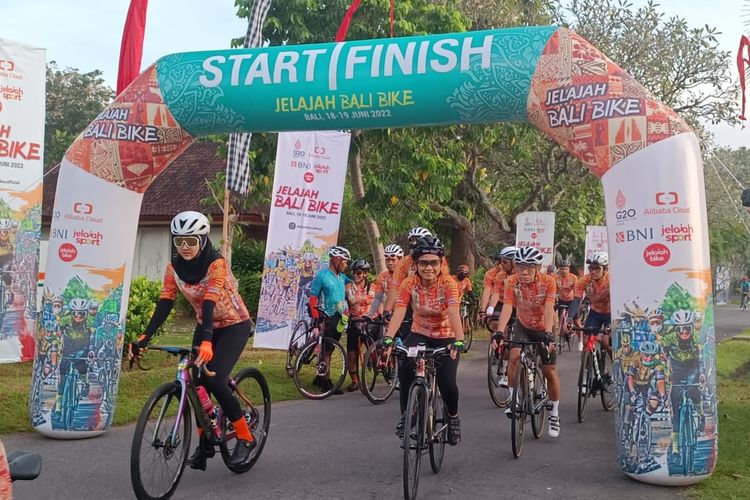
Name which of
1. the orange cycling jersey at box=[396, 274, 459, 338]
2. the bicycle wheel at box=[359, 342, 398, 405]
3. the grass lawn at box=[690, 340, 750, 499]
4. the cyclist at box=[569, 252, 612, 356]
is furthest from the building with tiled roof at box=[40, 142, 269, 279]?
the orange cycling jersey at box=[396, 274, 459, 338]

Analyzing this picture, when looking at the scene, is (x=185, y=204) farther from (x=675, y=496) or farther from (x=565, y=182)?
(x=675, y=496)

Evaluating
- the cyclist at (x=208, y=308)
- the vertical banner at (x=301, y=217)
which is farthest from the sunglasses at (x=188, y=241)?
the vertical banner at (x=301, y=217)

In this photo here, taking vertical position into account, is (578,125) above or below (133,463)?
above

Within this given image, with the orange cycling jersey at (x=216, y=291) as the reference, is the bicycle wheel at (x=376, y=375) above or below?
below

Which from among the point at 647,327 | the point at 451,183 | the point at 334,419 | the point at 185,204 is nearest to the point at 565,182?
the point at 451,183

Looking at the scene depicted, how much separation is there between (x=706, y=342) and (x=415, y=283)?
2.62 m

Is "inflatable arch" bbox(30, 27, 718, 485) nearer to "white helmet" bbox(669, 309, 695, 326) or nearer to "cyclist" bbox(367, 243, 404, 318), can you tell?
"white helmet" bbox(669, 309, 695, 326)

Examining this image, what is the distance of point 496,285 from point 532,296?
3384 millimetres

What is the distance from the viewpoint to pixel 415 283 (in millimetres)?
7695

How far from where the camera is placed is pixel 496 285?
503 inches

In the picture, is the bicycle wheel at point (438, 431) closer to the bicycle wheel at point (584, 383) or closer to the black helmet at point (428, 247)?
the black helmet at point (428, 247)

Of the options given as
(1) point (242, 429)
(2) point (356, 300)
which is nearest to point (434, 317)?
(1) point (242, 429)

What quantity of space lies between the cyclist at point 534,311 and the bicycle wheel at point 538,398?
11 cm

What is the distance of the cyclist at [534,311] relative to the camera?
29.8 ft
